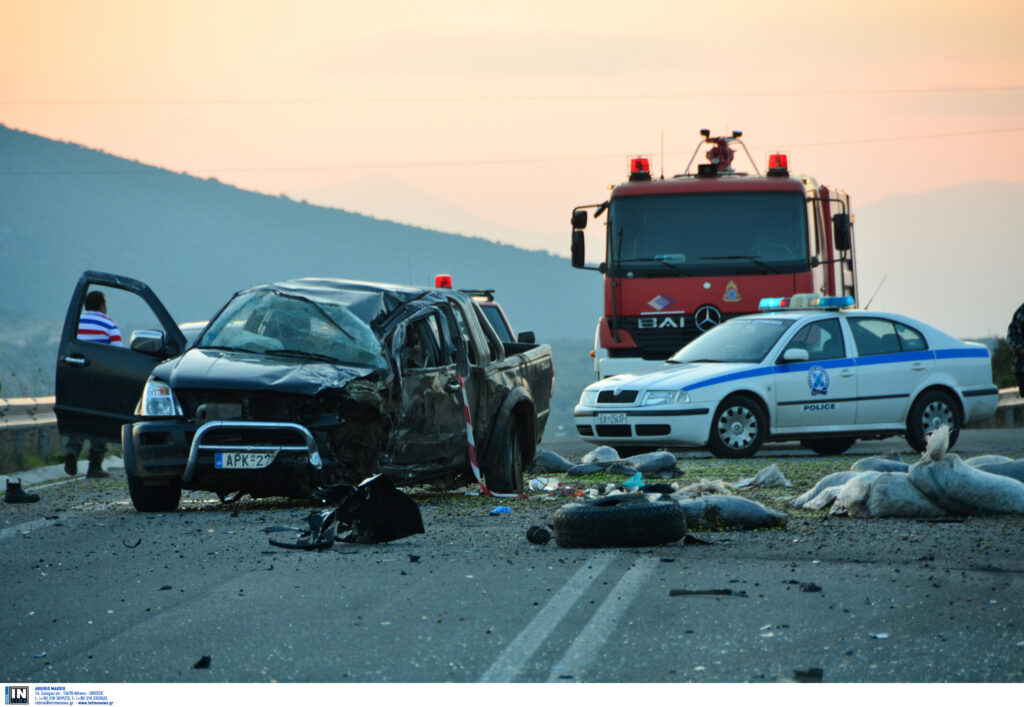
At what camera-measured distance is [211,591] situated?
21.7 feet

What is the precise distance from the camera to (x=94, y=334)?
13.2 meters

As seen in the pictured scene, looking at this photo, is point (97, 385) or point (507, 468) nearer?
point (507, 468)

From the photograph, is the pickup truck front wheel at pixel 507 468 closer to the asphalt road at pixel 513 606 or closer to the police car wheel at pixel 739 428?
the asphalt road at pixel 513 606

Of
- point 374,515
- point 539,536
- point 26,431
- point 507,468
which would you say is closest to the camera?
point 539,536

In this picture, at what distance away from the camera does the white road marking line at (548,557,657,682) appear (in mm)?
4820

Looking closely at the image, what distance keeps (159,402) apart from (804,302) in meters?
8.77

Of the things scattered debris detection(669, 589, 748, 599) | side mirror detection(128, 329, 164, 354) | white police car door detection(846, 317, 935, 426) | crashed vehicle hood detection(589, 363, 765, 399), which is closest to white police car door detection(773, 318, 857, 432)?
white police car door detection(846, 317, 935, 426)

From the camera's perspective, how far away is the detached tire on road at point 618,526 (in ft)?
25.8

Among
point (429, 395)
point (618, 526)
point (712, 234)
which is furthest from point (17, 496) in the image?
point (712, 234)

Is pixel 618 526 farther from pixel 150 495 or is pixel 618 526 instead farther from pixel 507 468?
pixel 150 495

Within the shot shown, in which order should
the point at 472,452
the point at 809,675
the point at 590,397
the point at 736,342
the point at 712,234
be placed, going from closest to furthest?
1. the point at 809,675
2. the point at 472,452
3. the point at 590,397
4. the point at 736,342
5. the point at 712,234

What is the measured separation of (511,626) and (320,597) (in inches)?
45.4
